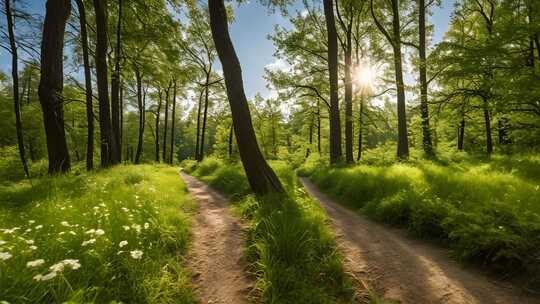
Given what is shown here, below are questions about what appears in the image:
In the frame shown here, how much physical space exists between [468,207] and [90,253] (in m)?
5.77

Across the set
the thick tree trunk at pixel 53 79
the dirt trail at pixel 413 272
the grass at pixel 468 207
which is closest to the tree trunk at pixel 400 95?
the grass at pixel 468 207

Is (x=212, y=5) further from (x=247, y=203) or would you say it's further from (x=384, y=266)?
(x=384, y=266)

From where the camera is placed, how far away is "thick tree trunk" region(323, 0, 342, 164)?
11.5m

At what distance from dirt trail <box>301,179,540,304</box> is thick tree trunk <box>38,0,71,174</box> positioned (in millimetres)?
8537

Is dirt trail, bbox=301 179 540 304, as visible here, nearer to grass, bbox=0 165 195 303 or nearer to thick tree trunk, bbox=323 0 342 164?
grass, bbox=0 165 195 303

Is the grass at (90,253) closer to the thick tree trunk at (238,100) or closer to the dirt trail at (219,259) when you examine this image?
the dirt trail at (219,259)

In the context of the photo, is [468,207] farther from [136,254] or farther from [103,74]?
[103,74]

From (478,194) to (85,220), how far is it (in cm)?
682

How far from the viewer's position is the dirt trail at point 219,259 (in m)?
2.90

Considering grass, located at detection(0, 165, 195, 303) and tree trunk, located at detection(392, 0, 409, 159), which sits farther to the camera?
tree trunk, located at detection(392, 0, 409, 159)

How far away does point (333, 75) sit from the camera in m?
12.1

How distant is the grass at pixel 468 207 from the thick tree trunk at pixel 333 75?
481cm

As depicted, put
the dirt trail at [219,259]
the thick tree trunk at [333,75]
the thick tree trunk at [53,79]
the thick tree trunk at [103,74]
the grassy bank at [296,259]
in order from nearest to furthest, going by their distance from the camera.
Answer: the grassy bank at [296,259] → the dirt trail at [219,259] → the thick tree trunk at [53,79] → the thick tree trunk at [103,74] → the thick tree trunk at [333,75]

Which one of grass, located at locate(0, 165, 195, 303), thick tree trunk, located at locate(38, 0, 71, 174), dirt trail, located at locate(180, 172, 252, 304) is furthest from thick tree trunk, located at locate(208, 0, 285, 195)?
thick tree trunk, located at locate(38, 0, 71, 174)
